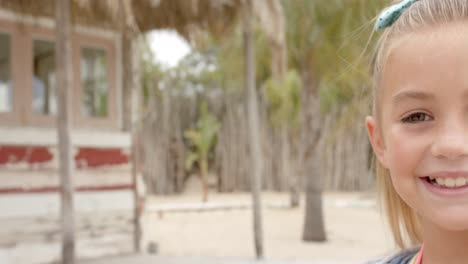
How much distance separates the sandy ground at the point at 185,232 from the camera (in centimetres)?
584

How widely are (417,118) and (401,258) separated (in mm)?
313

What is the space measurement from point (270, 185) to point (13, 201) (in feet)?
47.5

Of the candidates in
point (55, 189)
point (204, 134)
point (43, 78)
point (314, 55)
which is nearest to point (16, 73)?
point (43, 78)

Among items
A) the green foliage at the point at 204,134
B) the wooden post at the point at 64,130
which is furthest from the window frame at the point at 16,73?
the green foliage at the point at 204,134

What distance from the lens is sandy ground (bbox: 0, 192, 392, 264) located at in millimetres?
5844

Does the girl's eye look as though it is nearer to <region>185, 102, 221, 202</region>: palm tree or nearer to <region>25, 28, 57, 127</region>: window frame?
<region>25, 28, 57, 127</region>: window frame

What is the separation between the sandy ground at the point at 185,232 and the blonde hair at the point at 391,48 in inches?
99.1

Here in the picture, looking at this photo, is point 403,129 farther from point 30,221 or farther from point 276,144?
point 276,144

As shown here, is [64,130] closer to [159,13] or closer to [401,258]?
[159,13]

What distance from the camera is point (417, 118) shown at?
812 mm

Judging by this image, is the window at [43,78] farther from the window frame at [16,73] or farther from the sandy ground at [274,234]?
the sandy ground at [274,234]

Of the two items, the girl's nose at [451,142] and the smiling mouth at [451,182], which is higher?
the girl's nose at [451,142]

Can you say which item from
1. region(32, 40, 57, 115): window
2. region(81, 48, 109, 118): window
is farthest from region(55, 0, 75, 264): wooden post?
region(81, 48, 109, 118): window

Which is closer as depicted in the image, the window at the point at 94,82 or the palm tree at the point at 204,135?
the window at the point at 94,82
